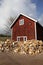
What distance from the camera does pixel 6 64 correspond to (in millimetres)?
14359

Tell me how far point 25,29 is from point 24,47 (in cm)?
1058

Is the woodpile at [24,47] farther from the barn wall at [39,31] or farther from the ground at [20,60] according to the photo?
the barn wall at [39,31]

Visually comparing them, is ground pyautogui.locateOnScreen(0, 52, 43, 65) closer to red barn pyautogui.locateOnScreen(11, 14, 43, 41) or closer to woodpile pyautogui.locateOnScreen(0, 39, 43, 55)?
woodpile pyautogui.locateOnScreen(0, 39, 43, 55)

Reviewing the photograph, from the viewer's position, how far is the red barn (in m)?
32.1

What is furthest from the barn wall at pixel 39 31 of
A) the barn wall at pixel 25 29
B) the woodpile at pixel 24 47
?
the woodpile at pixel 24 47

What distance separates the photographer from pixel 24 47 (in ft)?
76.3

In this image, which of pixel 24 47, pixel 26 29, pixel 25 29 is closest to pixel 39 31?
pixel 26 29

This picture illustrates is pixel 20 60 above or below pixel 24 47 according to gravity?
below

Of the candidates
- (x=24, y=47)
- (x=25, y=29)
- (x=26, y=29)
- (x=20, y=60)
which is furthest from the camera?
(x=25, y=29)

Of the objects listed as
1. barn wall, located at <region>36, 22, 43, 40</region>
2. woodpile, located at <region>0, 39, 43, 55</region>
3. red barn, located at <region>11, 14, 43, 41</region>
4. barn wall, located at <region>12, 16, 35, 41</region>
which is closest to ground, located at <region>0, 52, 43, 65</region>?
woodpile, located at <region>0, 39, 43, 55</region>

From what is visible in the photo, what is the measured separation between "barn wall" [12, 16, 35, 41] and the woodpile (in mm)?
7674

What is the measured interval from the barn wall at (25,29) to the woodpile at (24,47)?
7674 mm

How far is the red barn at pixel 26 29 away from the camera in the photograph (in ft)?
105

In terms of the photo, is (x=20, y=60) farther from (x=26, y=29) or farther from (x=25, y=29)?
(x=25, y=29)
